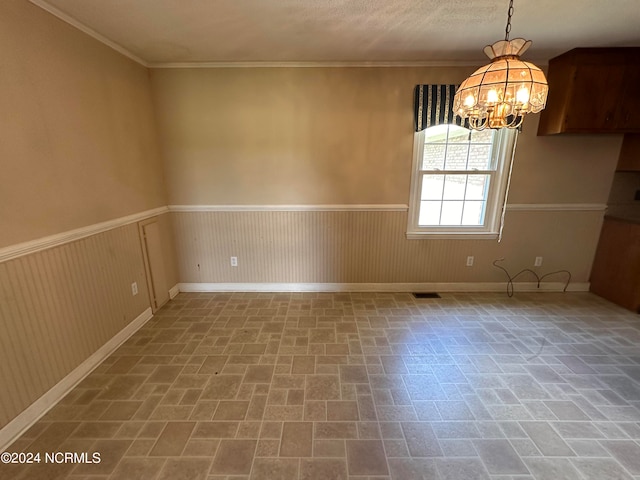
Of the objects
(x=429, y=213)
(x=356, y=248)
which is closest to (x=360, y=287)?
(x=356, y=248)

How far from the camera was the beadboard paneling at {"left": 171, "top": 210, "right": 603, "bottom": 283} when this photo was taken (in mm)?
3258

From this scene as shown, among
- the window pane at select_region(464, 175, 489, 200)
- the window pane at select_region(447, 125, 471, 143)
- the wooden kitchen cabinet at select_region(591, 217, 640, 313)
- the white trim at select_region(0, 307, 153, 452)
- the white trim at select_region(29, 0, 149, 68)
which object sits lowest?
the white trim at select_region(0, 307, 153, 452)

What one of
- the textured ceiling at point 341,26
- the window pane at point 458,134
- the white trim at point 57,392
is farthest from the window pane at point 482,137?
the white trim at point 57,392

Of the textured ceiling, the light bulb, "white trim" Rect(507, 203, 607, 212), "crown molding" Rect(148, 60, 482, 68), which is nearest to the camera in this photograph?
the light bulb

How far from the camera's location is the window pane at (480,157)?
124 inches

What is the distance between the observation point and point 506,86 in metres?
1.33

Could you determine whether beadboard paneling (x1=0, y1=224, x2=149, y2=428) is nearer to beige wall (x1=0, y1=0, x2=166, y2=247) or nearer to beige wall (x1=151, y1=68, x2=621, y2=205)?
beige wall (x1=0, y1=0, x2=166, y2=247)

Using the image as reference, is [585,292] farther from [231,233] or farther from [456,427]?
[231,233]

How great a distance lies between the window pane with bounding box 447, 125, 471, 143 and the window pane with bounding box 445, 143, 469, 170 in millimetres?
45

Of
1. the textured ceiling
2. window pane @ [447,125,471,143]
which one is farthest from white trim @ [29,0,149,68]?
window pane @ [447,125,471,143]

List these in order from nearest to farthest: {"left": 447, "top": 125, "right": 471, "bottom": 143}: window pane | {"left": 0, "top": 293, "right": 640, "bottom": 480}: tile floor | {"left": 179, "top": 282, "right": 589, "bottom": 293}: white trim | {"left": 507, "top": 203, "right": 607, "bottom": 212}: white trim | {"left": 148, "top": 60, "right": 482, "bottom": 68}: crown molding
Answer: {"left": 0, "top": 293, "right": 640, "bottom": 480}: tile floor
{"left": 148, "top": 60, "right": 482, "bottom": 68}: crown molding
{"left": 447, "top": 125, "right": 471, "bottom": 143}: window pane
{"left": 507, "top": 203, "right": 607, "bottom": 212}: white trim
{"left": 179, "top": 282, "right": 589, "bottom": 293}: white trim

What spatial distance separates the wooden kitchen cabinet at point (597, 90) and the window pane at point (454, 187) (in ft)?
3.31

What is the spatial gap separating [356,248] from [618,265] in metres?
3.04

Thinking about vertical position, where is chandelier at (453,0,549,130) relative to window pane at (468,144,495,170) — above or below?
above
